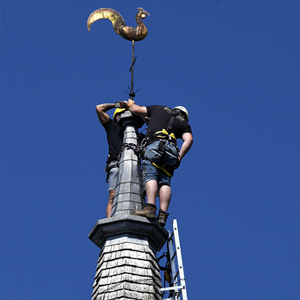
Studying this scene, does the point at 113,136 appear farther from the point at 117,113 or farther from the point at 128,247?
the point at 128,247

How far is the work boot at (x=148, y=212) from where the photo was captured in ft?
45.7

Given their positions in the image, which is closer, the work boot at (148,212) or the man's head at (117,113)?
the work boot at (148,212)

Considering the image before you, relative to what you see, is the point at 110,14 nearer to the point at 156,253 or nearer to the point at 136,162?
the point at 136,162

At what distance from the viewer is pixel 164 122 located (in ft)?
50.1

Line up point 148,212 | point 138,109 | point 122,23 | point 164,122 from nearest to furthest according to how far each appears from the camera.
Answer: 1. point 148,212
2. point 164,122
3. point 138,109
4. point 122,23

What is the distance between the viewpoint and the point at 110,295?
1305cm

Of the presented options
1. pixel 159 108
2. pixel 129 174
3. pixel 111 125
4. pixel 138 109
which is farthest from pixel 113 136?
pixel 129 174

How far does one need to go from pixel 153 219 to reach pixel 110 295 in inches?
73.0

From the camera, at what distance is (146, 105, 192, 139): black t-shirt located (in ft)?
49.8

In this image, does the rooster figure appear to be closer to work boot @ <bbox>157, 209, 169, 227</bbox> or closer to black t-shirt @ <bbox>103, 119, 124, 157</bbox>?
black t-shirt @ <bbox>103, 119, 124, 157</bbox>

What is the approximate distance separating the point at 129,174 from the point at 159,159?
862 mm

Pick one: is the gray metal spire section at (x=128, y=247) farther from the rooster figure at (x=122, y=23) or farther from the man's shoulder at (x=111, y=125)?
the rooster figure at (x=122, y=23)

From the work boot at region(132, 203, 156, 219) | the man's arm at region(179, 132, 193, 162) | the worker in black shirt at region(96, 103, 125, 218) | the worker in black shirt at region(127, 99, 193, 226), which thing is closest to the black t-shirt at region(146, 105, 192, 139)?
the worker in black shirt at region(127, 99, 193, 226)

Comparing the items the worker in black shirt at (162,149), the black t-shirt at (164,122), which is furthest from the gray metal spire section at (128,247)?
the black t-shirt at (164,122)
